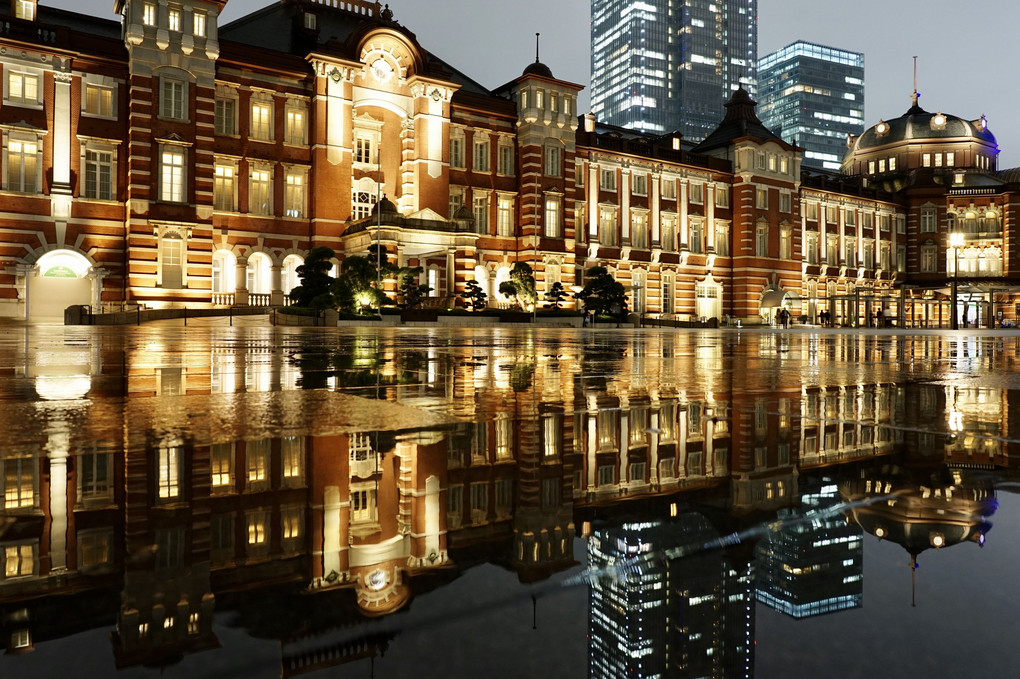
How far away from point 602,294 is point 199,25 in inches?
925

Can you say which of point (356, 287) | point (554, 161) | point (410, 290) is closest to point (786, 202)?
point (554, 161)

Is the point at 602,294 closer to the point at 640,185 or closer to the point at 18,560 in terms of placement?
the point at 640,185

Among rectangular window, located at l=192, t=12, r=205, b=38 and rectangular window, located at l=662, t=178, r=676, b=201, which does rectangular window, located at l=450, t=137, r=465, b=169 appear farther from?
rectangular window, located at l=662, t=178, r=676, b=201

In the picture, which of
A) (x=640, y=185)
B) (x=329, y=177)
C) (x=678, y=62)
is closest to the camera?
(x=329, y=177)

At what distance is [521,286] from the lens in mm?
36125

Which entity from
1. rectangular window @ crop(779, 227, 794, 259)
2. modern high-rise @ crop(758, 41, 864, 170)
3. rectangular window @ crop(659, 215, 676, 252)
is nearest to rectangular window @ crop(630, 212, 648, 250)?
rectangular window @ crop(659, 215, 676, 252)

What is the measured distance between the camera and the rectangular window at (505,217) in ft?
129

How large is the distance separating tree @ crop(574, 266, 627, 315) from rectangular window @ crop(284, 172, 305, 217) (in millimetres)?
15570

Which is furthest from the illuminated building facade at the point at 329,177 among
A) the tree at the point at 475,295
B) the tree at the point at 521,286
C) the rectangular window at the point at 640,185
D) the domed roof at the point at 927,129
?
the domed roof at the point at 927,129

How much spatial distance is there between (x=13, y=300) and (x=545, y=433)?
3211 centimetres

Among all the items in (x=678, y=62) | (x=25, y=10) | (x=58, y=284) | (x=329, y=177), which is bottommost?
(x=58, y=284)

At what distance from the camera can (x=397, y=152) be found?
118 ft

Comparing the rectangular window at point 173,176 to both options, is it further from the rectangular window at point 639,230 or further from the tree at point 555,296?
the rectangular window at point 639,230

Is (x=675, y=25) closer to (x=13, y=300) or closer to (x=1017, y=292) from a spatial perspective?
(x=1017, y=292)
